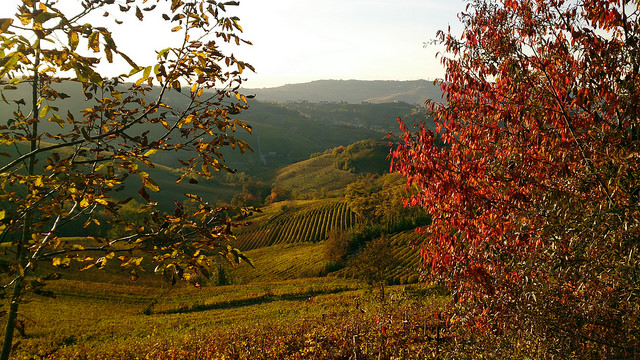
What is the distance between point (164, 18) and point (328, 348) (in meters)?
9.81

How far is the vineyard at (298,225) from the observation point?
3314 inches

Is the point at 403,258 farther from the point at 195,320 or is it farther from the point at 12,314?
the point at 12,314

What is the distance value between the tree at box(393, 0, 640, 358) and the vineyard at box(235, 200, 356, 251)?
74499 mm

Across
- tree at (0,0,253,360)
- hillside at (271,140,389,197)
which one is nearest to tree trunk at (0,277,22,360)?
tree at (0,0,253,360)

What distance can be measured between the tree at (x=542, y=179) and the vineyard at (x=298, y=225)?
244 ft

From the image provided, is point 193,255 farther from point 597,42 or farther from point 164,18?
point 597,42

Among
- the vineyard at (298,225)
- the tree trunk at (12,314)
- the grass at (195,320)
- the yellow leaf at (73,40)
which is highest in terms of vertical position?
the yellow leaf at (73,40)

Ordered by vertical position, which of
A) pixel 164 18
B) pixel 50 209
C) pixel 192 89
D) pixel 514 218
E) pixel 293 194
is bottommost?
pixel 293 194

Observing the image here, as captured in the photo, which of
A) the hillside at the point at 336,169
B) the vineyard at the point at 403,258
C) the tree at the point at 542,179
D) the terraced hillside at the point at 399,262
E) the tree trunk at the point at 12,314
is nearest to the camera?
the tree trunk at the point at 12,314

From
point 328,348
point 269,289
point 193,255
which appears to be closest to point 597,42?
point 193,255

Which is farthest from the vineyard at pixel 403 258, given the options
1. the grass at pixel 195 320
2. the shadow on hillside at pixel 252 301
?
the shadow on hillside at pixel 252 301

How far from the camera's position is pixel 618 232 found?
430cm

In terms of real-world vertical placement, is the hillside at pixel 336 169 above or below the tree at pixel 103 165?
below

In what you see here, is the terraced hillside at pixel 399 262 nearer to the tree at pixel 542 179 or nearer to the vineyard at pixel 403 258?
the vineyard at pixel 403 258
